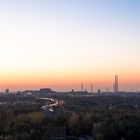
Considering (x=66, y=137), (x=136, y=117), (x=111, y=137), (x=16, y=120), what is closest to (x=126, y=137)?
(x=111, y=137)

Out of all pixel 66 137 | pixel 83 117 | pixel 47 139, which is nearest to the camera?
pixel 47 139

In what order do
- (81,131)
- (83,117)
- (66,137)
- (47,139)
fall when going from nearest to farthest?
(47,139), (66,137), (81,131), (83,117)

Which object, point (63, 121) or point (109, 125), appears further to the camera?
point (63, 121)

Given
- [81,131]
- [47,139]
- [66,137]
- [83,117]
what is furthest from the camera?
[83,117]

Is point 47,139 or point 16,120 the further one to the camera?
point 16,120

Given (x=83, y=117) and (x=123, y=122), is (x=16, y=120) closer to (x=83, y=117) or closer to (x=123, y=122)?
(x=83, y=117)

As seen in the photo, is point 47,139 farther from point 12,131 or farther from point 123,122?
point 123,122

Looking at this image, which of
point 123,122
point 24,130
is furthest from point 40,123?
point 123,122
